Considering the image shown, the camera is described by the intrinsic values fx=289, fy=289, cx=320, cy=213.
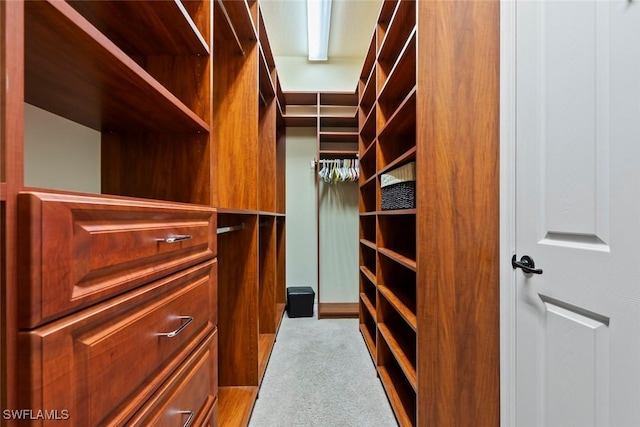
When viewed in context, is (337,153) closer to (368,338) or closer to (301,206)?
(301,206)

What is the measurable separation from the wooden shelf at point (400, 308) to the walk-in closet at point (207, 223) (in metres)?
0.02

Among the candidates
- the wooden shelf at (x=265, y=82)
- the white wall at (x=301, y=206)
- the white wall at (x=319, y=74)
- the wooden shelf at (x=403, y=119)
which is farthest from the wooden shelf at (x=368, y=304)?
the white wall at (x=319, y=74)

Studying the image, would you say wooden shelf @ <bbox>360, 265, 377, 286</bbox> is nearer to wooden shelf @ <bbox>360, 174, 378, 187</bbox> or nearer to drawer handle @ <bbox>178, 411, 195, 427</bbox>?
wooden shelf @ <bbox>360, 174, 378, 187</bbox>

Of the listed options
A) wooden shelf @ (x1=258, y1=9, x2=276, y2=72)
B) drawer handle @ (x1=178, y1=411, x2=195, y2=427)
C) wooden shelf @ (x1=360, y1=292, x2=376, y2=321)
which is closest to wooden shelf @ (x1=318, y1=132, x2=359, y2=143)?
wooden shelf @ (x1=258, y1=9, x2=276, y2=72)

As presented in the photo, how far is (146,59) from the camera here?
1.07 m

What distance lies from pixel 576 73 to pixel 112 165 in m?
1.57

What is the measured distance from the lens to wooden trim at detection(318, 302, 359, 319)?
2943 millimetres

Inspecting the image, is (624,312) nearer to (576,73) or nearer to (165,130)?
(576,73)

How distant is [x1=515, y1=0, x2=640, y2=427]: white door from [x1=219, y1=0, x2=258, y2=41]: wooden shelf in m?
1.25

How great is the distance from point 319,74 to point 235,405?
313 cm

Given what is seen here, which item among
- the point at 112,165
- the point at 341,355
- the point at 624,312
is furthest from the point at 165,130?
the point at 341,355

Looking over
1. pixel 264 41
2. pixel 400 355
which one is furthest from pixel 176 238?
pixel 264 41

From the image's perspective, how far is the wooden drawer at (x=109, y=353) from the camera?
1.30 feet

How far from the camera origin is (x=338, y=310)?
306 centimetres
